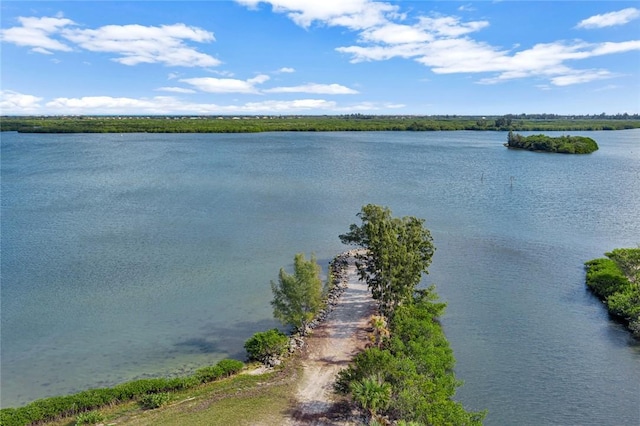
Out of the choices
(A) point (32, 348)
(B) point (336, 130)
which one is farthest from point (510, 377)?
(B) point (336, 130)

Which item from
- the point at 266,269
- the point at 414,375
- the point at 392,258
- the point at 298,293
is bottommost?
the point at 266,269

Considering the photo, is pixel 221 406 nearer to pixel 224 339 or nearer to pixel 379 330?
pixel 224 339

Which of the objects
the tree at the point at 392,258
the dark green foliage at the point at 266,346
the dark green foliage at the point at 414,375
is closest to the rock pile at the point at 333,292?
the dark green foliage at the point at 266,346

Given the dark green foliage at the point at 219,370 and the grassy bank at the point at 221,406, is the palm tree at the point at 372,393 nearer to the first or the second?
the grassy bank at the point at 221,406

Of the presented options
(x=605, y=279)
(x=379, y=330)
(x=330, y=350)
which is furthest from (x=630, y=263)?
(x=330, y=350)

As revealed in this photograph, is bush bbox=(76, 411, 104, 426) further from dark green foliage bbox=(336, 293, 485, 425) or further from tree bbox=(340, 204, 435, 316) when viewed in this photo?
tree bbox=(340, 204, 435, 316)

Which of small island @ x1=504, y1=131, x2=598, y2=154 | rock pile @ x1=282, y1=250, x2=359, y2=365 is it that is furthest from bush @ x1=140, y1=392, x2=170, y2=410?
small island @ x1=504, y1=131, x2=598, y2=154
